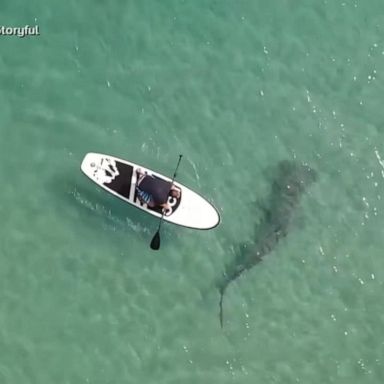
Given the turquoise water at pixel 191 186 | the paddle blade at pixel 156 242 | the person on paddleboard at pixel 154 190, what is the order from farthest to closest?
the paddle blade at pixel 156 242
the turquoise water at pixel 191 186
the person on paddleboard at pixel 154 190

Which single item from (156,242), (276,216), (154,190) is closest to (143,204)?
(154,190)

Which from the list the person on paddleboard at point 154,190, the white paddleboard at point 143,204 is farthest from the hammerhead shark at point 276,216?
the person on paddleboard at point 154,190

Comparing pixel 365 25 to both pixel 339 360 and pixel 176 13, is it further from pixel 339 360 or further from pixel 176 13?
pixel 339 360

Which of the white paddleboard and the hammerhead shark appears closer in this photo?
the white paddleboard

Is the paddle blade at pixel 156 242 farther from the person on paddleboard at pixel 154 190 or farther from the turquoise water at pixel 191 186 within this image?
the person on paddleboard at pixel 154 190

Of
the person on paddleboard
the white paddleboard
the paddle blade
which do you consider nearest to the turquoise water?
the paddle blade

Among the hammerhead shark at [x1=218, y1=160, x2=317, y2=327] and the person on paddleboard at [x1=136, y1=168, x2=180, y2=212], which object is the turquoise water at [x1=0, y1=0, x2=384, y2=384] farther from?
the person on paddleboard at [x1=136, y1=168, x2=180, y2=212]
